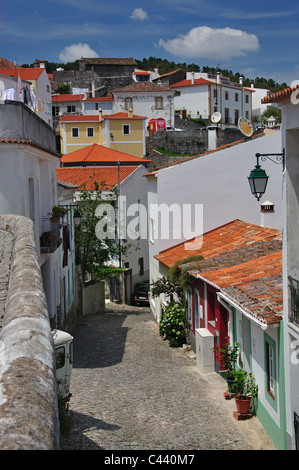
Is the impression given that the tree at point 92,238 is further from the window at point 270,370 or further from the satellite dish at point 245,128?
the window at point 270,370

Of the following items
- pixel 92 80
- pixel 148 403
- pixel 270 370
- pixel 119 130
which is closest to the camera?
pixel 270 370

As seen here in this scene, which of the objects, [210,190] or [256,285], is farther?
[210,190]

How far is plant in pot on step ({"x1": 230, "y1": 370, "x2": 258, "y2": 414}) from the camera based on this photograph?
38.4 ft

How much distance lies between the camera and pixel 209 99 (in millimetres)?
79938

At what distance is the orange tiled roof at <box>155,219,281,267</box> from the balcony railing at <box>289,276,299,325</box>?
324 inches

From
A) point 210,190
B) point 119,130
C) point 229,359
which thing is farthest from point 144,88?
point 229,359

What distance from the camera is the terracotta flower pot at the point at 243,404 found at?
11.7 metres

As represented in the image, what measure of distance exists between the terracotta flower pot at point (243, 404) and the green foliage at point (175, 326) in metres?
7.67

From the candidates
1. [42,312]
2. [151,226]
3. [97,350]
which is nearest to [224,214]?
[151,226]

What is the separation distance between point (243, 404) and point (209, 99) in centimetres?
7197

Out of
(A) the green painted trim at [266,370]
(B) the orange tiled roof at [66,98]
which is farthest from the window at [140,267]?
(B) the orange tiled roof at [66,98]

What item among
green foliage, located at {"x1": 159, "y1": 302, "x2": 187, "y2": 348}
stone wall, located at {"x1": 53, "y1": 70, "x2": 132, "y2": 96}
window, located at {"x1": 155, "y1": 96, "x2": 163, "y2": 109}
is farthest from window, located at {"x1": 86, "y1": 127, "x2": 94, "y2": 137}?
green foliage, located at {"x1": 159, "y1": 302, "x2": 187, "y2": 348}

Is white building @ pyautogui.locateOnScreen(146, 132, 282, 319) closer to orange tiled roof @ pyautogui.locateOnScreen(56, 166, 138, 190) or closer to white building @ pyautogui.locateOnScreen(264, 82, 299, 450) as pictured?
white building @ pyautogui.locateOnScreen(264, 82, 299, 450)

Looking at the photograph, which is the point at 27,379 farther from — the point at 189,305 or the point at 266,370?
the point at 189,305
